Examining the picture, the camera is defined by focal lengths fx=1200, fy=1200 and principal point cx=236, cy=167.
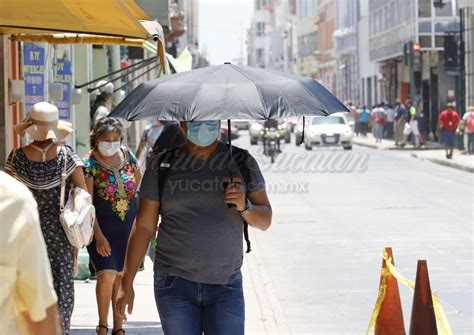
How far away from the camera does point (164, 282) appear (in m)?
5.98

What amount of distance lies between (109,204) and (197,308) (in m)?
3.31

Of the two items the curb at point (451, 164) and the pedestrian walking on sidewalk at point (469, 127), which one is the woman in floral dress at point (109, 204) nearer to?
the curb at point (451, 164)

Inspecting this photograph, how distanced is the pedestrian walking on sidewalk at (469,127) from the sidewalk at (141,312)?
2409cm

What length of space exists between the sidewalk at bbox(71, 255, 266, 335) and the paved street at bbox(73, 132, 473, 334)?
0.01 m

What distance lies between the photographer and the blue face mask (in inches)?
243

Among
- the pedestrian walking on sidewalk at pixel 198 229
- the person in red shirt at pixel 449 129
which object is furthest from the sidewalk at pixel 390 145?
the pedestrian walking on sidewalk at pixel 198 229

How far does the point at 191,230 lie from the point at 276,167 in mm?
30281

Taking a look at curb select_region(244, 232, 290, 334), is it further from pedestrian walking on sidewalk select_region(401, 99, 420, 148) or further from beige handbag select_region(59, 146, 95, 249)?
pedestrian walking on sidewalk select_region(401, 99, 420, 148)

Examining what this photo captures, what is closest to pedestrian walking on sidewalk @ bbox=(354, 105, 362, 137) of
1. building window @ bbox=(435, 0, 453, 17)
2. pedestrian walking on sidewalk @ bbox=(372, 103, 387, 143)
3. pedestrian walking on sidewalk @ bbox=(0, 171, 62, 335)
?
pedestrian walking on sidewalk @ bbox=(372, 103, 387, 143)

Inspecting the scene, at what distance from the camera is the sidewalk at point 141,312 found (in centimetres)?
968

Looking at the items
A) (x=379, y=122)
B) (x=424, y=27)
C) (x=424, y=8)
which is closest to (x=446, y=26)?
(x=424, y=27)

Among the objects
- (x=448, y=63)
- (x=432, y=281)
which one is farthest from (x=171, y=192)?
(x=448, y=63)

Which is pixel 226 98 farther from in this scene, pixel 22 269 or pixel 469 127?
pixel 469 127

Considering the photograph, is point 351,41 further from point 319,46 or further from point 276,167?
point 276,167
